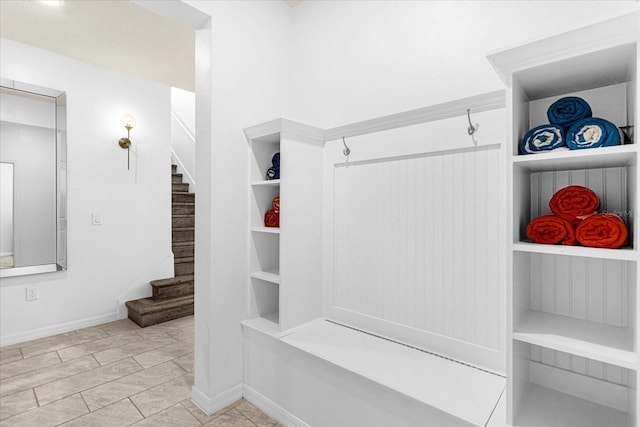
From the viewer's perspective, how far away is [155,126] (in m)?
3.77

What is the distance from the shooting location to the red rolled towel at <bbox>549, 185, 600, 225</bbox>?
110cm

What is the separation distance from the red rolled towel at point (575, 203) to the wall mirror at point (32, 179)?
12.1 feet

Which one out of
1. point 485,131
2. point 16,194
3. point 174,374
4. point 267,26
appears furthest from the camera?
point 16,194

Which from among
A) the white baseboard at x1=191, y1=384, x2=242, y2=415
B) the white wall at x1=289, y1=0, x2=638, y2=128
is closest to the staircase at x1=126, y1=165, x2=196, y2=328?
the white baseboard at x1=191, y1=384, x2=242, y2=415

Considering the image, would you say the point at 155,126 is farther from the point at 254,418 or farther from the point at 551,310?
the point at 551,310

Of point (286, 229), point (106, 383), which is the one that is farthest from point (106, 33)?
point (106, 383)

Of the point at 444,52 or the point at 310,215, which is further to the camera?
the point at 310,215

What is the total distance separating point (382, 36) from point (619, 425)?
188cm

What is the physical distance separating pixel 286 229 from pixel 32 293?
2.68 m

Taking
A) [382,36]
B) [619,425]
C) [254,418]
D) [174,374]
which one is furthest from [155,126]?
[619,425]

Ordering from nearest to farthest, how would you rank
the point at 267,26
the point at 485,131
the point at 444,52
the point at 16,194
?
the point at 485,131, the point at 444,52, the point at 267,26, the point at 16,194

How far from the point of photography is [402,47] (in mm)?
1754

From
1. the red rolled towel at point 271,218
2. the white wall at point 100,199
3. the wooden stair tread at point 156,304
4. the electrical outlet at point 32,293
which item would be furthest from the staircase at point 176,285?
the red rolled towel at point 271,218

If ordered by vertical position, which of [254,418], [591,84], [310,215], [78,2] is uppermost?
[78,2]
